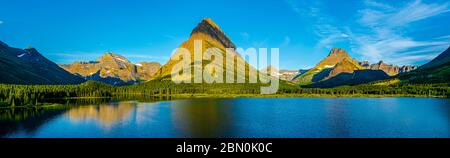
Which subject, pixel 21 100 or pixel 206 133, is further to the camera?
pixel 21 100

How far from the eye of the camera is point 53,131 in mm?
89812

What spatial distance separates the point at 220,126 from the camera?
97938 mm
